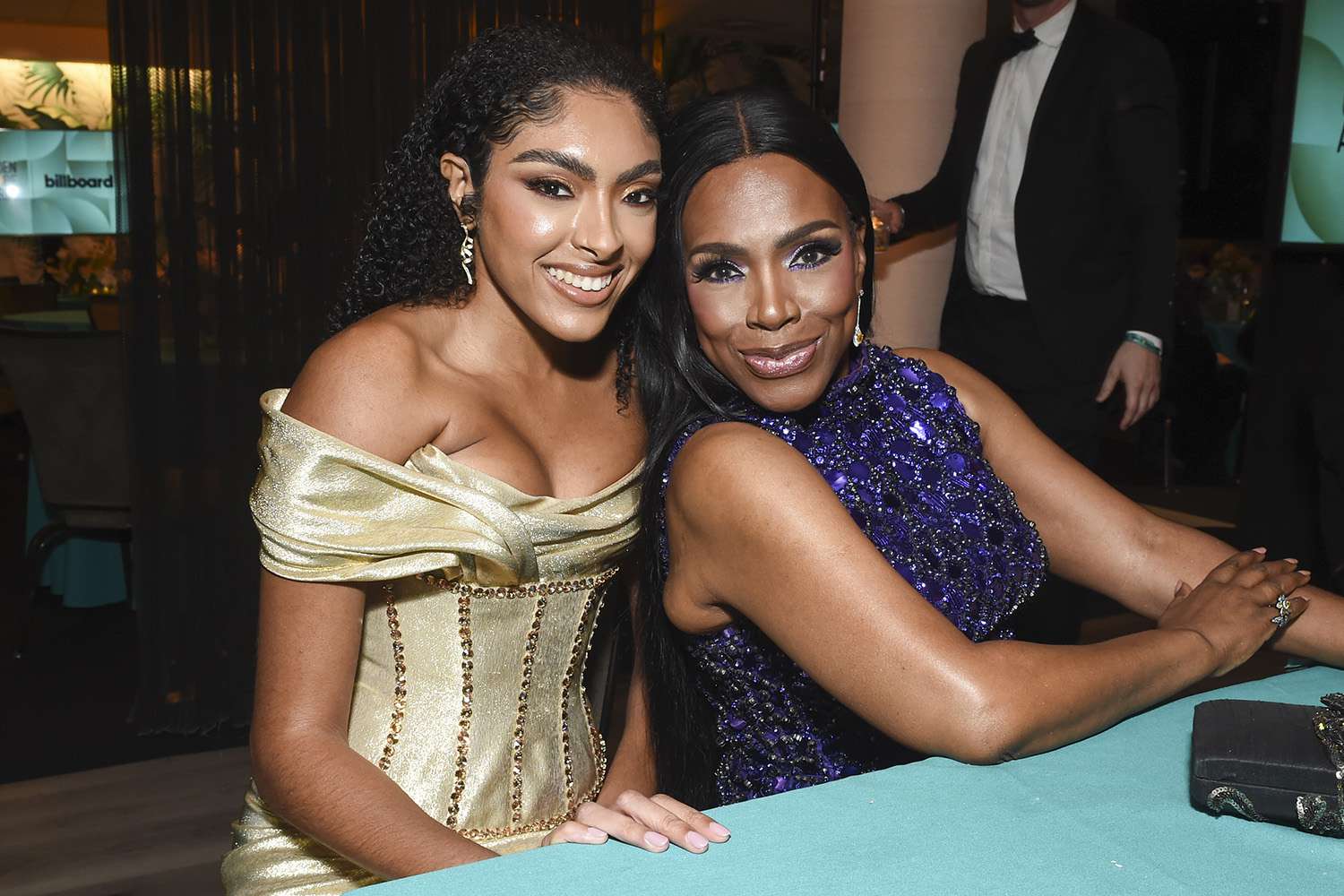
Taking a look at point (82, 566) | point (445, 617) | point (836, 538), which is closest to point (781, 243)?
point (836, 538)

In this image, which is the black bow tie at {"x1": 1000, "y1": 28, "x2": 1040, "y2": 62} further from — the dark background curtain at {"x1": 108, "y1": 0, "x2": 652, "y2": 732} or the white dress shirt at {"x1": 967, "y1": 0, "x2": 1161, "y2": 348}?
the dark background curtain at {"x1": 108, "y1": 0, "x2": 652, "y2": 732}

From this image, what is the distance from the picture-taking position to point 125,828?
3.21 m

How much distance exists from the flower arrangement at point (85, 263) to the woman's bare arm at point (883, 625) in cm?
791

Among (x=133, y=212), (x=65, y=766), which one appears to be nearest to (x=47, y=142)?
(x=133, y=212)

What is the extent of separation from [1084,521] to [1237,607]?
38 centimetres

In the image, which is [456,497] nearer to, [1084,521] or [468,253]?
[468,253]

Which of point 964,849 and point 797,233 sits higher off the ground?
point 797,233

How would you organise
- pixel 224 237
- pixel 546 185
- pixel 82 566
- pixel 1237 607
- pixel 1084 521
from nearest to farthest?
pixel 1237 607 < pixel 546 185 < pixel 1084 521 < pixel 224 237 < pixel 82 566

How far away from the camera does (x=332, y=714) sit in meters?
1.56

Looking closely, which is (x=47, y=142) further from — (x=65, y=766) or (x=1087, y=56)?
(x=1087, y=56)

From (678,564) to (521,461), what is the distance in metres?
0.29

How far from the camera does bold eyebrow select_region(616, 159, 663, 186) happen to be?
1612 millimetres

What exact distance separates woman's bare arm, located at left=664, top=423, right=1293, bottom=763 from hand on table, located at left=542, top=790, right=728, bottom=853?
31 cm

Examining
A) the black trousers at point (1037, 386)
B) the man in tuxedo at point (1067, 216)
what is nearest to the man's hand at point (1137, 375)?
the man in tuxedo at point (1067, 216)
